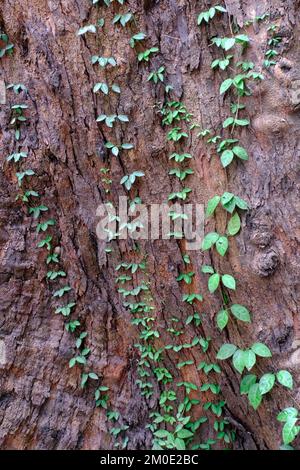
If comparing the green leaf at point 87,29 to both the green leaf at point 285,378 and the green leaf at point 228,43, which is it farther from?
the green leaf at point 285,378

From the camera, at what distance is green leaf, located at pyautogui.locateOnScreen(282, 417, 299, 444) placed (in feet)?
5.41

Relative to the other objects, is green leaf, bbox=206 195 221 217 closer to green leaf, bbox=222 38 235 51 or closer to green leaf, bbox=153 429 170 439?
green leaf, bbox=222 38 235 51

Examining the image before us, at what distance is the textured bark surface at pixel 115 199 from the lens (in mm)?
1788

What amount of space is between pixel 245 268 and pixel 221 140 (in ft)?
2.23

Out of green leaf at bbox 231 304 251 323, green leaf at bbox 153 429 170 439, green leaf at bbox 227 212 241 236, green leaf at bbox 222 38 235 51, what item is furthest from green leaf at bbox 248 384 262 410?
green leaf at bbox 222 38 235 51

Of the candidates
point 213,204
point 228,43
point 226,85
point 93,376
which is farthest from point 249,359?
point 228,43

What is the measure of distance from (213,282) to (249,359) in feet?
1.38

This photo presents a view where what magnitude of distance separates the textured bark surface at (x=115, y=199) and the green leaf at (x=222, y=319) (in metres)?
0.10

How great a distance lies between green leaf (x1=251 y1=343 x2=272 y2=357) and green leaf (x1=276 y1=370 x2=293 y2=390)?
0.11m

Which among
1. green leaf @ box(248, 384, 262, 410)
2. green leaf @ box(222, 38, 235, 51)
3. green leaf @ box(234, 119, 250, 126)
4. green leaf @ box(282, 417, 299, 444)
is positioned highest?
green leaf @ box(222, 38, 235, 51)

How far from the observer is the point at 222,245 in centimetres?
182

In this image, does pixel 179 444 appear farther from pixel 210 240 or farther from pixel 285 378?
pixel 210 240

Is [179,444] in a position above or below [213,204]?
below
